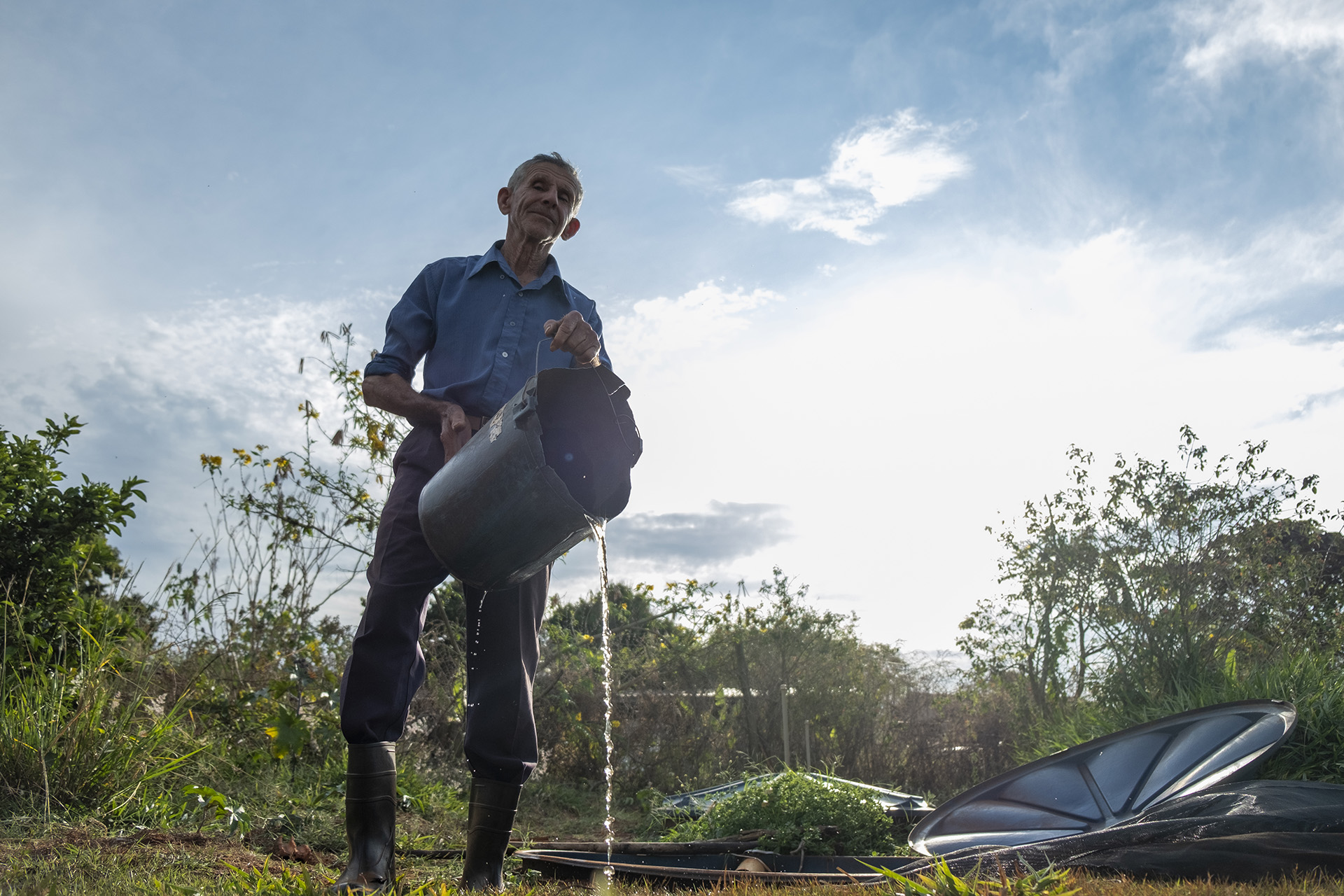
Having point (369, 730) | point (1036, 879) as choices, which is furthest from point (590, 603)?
point (1036, 879)

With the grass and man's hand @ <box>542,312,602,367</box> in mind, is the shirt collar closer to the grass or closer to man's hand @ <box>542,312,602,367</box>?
man's hand @ <box>542,312,602,367</box>

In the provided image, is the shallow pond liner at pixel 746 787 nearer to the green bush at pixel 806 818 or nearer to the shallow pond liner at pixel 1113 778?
the green bush at pixel 806 818

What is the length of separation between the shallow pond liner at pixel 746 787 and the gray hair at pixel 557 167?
8.95 feet

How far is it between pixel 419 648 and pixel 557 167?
1434 mm

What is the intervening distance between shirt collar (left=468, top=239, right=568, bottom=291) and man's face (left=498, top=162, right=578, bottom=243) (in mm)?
85

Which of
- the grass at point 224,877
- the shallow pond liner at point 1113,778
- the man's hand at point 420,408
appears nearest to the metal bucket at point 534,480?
the man's hand at point 420,408

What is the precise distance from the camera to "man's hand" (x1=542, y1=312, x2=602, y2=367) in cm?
214

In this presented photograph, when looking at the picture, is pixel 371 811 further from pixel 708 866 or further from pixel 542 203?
pixel 542 203

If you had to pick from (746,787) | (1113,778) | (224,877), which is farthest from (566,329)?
(1113,778)

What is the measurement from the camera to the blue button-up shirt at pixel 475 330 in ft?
8.05

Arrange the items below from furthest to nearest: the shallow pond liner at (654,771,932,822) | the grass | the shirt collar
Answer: the shallow pond liner at (654,771,932,822) < the shirt collar < the grass

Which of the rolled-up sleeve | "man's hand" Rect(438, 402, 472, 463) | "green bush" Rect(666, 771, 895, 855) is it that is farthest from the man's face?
"green bush" Rect(666, 771, 895, 855)

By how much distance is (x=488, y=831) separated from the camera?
2262 millimetres

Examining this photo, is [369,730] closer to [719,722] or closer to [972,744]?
[719,722]
